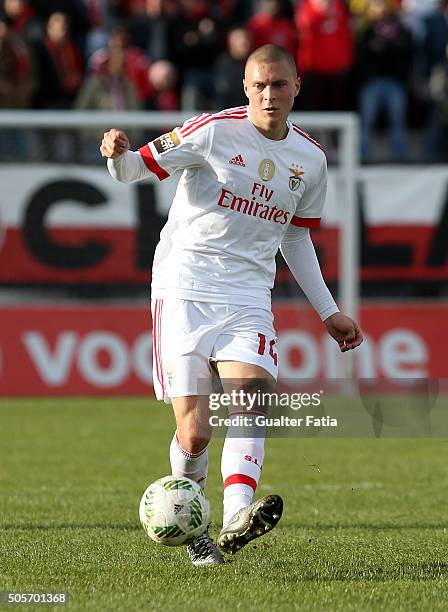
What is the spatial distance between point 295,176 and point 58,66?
1055 cm

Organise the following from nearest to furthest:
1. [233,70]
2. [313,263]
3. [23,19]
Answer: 1. [313,263]
2. [233,70]
3. [23,19]

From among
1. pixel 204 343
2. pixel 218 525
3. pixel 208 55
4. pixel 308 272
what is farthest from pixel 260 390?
pixel 208 55

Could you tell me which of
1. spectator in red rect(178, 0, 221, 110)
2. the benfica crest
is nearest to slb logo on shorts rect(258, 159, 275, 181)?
the benfica crest

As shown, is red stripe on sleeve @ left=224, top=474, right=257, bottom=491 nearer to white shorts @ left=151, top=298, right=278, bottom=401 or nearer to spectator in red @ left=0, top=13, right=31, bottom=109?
white shorts @ left=151, top=298, right=278, bottom=401

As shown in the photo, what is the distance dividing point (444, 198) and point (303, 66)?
8.70 ft

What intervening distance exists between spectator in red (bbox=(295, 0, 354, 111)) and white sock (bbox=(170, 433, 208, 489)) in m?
11.1

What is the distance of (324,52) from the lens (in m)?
16.1

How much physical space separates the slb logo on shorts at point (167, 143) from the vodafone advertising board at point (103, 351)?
8544mm

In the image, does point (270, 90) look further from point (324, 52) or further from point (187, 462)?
point (324, 52)

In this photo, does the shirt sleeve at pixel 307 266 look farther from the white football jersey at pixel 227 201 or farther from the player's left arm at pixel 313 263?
the white football jersey at pixel 227 201

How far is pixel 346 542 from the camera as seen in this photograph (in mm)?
6445

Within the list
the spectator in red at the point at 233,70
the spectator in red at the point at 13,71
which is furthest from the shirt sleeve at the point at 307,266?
the spectator in red at the point at 233,70

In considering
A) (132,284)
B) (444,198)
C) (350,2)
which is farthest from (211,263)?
(350,2)

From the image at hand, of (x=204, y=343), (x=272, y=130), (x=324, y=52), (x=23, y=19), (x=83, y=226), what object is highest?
(x=23, y=19)
